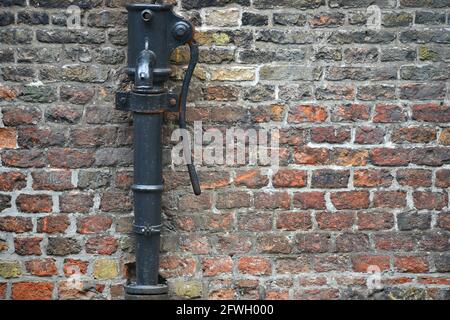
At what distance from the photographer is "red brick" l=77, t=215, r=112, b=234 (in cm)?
410

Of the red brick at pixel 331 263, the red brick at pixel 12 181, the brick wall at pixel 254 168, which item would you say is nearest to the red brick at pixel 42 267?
the brick wall at pixel 254 168

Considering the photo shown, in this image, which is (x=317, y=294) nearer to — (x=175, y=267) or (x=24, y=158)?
(x=175, y=267)

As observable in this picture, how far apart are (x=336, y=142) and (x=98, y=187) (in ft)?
3.87

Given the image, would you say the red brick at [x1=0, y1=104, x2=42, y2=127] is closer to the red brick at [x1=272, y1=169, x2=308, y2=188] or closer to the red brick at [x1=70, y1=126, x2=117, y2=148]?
the red brick at [x1=70, y1=126, x2=117, y2=148]

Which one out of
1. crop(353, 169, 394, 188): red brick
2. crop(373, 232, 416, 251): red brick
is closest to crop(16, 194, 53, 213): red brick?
crop(353, 169, 394, 188): red brick

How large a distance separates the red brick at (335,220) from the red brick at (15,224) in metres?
1.42

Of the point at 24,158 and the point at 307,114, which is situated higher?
the point at 307,114

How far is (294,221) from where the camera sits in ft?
13.5

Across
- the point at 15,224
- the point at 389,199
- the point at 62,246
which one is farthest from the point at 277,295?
the point at 15,224

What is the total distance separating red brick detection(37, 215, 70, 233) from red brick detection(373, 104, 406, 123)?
159 centimetres

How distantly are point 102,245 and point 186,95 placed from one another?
853 millimetres

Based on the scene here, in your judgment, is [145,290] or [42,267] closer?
[145,290]

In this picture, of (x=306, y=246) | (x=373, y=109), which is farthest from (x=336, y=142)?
(x=306, y=246)

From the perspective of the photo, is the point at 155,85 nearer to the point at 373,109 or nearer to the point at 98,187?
the point at 98,187
